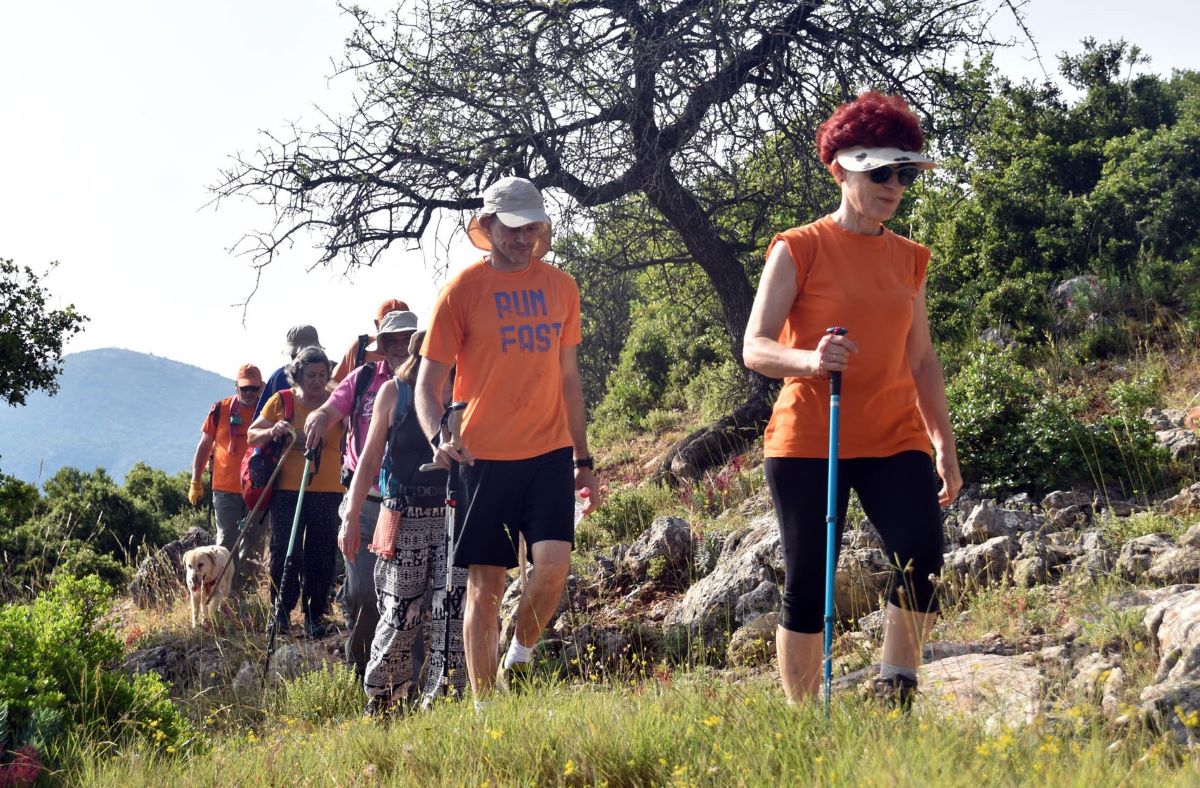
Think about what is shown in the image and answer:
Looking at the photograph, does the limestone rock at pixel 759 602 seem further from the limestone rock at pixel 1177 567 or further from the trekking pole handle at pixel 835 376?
the trekking pole handle at pixel 835 376

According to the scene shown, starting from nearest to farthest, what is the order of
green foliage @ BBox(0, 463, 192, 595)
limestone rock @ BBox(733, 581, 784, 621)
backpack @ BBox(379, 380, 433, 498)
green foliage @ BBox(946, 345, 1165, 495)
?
backpack @ BBox(379, 380, 433, 498) < limestone rock @ BBox(733, 581, 784, 621) < green foliage @ BBox(946, 345, 1165, 495) < green foliage @ BBox(0, 463, 192, 595)

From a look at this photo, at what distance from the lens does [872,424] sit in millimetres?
3863

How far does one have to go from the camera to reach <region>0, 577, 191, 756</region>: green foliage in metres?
4.61

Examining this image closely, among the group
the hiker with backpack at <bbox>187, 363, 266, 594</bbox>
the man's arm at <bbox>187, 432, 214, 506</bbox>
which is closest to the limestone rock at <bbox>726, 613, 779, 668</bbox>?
the hiker with backpack at <bbox>187, 363, 266, 594</bbox>

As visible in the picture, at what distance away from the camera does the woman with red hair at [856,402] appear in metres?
3.79

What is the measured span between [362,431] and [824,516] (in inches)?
117

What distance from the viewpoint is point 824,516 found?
12.7ft

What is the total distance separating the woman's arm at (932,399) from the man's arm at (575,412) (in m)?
1.51

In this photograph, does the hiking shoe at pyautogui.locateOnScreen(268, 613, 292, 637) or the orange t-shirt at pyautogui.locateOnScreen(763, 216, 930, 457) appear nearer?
the orange t-shirt at pyautogui.locateOnScreen(763, 216, 930, 457)

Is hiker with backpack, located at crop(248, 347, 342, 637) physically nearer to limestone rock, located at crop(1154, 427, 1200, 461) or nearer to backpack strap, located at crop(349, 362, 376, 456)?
backpack strap, located at crop(349, 362, 376, 456)

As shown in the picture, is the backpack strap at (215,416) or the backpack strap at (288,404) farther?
the backpack strap at (215,416)

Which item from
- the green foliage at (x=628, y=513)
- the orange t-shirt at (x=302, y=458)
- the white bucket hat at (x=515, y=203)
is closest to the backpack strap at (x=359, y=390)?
the orange t-shirt at (x=302, y=458)

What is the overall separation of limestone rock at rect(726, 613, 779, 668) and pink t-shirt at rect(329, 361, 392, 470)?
2140 millimetres

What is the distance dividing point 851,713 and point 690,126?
8516mm
